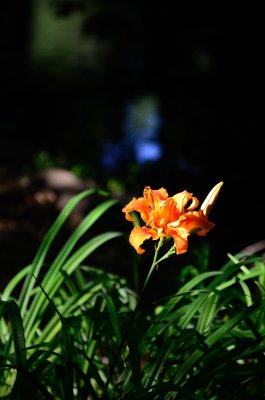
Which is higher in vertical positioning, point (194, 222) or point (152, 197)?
point (152, 197)

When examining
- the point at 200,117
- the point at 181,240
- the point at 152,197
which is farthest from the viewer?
the point at 200,117

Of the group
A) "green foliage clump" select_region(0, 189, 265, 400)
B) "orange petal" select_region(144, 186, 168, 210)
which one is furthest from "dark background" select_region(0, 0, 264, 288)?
"orange petal" select_region(144, 186, 168, 210)

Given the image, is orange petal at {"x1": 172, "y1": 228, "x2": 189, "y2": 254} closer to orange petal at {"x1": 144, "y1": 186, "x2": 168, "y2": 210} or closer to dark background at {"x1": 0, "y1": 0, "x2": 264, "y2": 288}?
orange petal at {"x1": 144, "y1": 186, "x2": 168, "y2": 210}

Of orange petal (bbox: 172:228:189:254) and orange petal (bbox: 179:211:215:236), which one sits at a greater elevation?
orange petal (bbox: 179:211:215:236)

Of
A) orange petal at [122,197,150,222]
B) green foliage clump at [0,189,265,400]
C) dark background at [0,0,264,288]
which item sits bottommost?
green foliage clump at [0,189,265,400]

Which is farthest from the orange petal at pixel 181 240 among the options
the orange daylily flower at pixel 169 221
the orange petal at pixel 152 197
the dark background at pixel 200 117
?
the dark background at pixel 200 117

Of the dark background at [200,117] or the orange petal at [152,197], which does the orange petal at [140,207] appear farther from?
the dark background at [200,117]

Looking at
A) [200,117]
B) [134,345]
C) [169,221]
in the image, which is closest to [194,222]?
[169,221]

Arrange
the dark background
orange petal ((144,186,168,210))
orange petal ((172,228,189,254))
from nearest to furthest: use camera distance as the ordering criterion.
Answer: orange petal ((172,228,189,254)) → orange petal ((144,186,168,210)) → the dark background

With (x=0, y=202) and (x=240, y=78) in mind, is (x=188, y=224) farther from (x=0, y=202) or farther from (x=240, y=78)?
(x=0, y=202)

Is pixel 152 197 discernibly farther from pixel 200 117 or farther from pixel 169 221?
pixel 200 117

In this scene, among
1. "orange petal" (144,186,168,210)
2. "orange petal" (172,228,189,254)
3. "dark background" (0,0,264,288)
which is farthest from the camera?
"dark background" (0,0,264,288)
